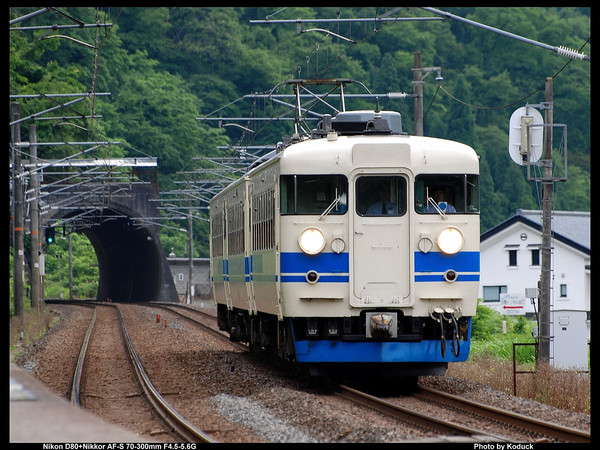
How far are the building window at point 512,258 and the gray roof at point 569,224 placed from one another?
198cm

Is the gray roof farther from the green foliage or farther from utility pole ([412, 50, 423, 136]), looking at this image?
utility pole ([412, 50, 423, 136])

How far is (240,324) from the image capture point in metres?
22.8

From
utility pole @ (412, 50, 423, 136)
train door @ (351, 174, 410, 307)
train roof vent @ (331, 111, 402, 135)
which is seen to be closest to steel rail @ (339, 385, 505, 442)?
train door @ (351, 174, 410, 307)

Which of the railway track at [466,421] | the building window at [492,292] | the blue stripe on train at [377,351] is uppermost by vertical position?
the blue stripe on train at [377,351]

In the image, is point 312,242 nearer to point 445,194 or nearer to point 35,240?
point 445,194

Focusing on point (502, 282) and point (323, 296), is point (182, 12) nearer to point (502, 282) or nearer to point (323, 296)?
point (502, 282)

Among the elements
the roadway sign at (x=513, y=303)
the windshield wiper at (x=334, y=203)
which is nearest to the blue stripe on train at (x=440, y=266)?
the windshield wiper at (x=334, y=203)

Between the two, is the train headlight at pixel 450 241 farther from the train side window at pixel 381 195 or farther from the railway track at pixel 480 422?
the railway track at pixel 480 422

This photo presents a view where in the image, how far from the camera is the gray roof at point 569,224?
5569 cm

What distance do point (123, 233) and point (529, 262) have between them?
2397 cm

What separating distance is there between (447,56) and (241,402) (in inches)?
3222

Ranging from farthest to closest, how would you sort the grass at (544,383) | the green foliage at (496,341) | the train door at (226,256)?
1. the train door at (226,256)
2. the green foliage at (496,341)
3. the grass at (544,383)

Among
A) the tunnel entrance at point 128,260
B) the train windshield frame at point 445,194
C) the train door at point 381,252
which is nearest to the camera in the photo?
the train door at point 381,252

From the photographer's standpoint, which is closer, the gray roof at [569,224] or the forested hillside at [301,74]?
the gray roof at [569,224]
